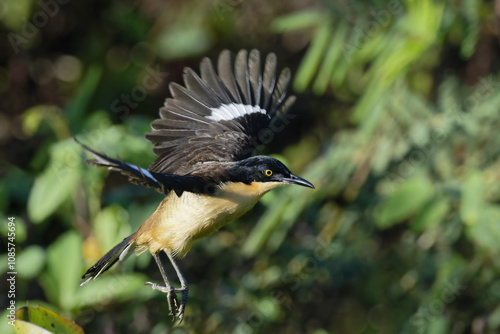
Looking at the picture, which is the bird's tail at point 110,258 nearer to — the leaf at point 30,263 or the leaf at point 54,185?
the leaf at point 30,263

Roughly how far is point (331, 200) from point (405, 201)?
775 mm

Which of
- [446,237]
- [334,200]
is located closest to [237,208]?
[334,200]

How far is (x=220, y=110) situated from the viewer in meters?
3.87

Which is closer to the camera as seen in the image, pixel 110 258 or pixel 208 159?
pixel 110 258

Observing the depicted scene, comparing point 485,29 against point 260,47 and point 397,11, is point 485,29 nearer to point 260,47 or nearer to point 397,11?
point 397,11

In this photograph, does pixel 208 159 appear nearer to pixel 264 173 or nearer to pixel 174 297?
pixel 264 173

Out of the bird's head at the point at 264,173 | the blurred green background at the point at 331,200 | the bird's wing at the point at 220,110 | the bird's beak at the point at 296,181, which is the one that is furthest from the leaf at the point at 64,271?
the bird's beak at the point at 296,181

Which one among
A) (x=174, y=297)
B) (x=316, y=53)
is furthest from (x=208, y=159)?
(x=316, y=53)

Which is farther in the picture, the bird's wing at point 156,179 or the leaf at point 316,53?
the leaf at point 316,53

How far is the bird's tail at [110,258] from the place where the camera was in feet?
11.1

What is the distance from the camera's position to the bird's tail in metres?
3.38

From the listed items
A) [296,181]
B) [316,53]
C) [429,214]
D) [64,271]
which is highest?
[316,53]

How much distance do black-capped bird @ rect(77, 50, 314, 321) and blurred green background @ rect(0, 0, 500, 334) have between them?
0.25m

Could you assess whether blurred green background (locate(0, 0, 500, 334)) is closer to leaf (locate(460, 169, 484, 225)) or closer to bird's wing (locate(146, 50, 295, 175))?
leaf (locate(460, 169, 484, 225))
